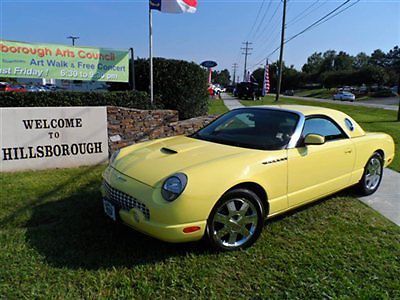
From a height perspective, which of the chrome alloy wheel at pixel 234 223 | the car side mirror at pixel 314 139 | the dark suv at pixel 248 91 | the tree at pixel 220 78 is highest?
the tree at pixel 220 78

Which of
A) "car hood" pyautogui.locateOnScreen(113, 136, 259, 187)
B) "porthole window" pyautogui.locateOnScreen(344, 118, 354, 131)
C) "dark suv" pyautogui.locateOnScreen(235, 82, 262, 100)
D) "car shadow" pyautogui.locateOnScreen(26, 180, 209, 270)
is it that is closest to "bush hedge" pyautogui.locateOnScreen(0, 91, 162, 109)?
"car shadow" pyautogui.locateOnScreen(26, 180, 209, 270)

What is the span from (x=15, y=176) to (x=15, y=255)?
2.61 m

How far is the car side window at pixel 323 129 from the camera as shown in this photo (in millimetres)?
3598

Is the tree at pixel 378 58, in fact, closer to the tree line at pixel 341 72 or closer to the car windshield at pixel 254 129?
the tree line at pixel 341 72

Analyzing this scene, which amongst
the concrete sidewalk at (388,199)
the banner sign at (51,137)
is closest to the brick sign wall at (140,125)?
the banner sign at (51,137)

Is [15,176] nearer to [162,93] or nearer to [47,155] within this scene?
[47,155]

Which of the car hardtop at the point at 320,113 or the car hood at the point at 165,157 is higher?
the car hardtop at the point at 320,113

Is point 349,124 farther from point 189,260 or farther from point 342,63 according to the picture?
point 342,63

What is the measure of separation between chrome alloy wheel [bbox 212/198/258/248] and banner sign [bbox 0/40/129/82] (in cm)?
597

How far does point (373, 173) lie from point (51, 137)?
534 cm

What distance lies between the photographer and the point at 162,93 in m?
9.20

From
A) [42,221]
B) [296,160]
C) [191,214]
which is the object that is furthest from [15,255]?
[296,160]

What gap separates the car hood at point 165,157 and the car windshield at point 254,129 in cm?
21

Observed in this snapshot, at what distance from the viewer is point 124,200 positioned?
9.12 feet
